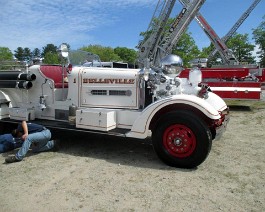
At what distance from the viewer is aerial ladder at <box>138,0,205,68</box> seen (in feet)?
45.5

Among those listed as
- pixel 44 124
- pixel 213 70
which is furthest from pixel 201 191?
Result: pixel 213 70

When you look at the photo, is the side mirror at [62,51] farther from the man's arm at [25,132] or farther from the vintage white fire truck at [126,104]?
the man's arm at [25,132]

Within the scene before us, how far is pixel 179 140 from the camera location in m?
4.34

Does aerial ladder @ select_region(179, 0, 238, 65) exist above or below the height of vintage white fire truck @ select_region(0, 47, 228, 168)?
above

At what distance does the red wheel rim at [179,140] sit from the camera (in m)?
4.30

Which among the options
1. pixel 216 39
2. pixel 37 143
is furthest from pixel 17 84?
pixel 216 39

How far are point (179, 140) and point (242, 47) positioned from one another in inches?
1996

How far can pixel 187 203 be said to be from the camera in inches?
129

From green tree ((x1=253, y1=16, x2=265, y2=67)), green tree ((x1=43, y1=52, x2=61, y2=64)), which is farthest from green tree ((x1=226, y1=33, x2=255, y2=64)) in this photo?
green tree ((x1=43, y1=52, x2=61, y2=64))

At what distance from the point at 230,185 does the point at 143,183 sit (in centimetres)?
110

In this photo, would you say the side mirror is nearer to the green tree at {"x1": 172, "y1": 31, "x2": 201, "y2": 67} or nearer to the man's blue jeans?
the man's blue jeans


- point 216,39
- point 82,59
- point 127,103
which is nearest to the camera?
point 127,103

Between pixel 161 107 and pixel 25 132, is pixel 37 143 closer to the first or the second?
pixel 25 132

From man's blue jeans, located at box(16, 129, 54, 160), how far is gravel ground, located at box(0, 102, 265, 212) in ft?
0.45
